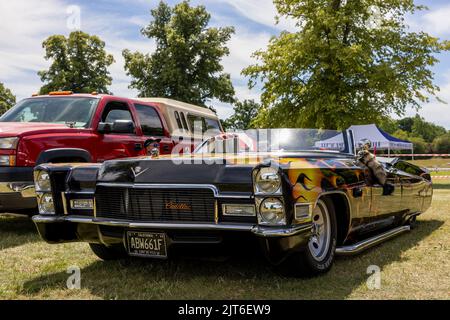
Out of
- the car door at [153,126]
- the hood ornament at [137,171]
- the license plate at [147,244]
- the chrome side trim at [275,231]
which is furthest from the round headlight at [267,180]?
the car door at [153,126]

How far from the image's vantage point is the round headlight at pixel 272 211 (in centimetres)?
336

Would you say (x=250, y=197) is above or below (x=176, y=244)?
above

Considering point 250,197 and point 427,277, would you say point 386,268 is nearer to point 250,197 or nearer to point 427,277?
point 427,277

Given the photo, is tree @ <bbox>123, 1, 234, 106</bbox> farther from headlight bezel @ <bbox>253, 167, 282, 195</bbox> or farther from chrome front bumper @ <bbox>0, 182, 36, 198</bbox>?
headlight bezel @ <bbox>253, 167, 282, 195</bbox>

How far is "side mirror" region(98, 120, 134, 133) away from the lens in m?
6.54

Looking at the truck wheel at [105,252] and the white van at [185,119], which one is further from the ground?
the white van at [185,119]

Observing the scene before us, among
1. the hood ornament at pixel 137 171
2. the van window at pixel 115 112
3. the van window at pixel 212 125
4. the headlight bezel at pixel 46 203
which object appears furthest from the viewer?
the van window at pixel 212 125

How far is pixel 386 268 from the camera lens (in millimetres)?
4297

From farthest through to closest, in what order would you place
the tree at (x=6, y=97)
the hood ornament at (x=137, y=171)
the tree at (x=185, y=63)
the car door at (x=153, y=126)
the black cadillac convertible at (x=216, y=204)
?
the tree at (x=6, y=97) → the tree at (x=185, y=63) → the car door at (x=153, y=126) → the hood ornament at (x=137, y=171) → the black cadillac convertible at (x=216, y=204)

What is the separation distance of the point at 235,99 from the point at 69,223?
93.2ft

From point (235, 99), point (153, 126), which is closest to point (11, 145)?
point (153, 126)

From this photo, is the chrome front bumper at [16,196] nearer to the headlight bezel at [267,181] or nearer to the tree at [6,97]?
the headlight bezel at [267,181]

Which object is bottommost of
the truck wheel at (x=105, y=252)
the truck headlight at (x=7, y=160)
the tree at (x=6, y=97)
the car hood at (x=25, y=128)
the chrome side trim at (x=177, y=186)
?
the truck wheel at (x=105, y=252)

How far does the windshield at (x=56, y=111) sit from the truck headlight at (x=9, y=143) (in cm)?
99
